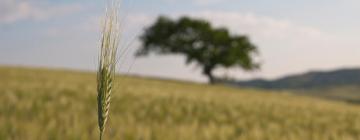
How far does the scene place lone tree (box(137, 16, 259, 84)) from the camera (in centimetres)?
4412

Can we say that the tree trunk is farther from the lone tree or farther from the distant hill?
the distant hill

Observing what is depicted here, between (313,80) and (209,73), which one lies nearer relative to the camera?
(209,73)

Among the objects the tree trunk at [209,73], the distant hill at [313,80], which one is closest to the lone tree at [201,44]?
the tree trunk at [209,73]

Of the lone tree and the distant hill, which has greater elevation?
the lone tree

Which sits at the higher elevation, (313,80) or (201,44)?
(201,44)

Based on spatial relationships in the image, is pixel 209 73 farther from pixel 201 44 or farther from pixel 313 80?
pixel 313 80

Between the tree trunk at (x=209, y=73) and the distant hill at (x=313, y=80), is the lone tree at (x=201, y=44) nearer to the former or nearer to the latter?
the tree trunk at (x=209, y=73)

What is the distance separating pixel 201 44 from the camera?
4538 centimetres

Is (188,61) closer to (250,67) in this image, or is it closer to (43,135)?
(250,67)

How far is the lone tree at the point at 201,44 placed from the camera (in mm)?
44125

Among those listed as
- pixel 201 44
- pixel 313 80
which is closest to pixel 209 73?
pixel 201 44

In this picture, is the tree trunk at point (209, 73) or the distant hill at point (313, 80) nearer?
the tree trunk at point (209, 73)

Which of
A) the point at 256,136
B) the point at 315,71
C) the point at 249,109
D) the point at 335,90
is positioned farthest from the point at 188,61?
the point at 315,71

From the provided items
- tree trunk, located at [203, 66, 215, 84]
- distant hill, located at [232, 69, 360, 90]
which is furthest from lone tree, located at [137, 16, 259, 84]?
distant hill, located at [232, 69, 360, 90]
